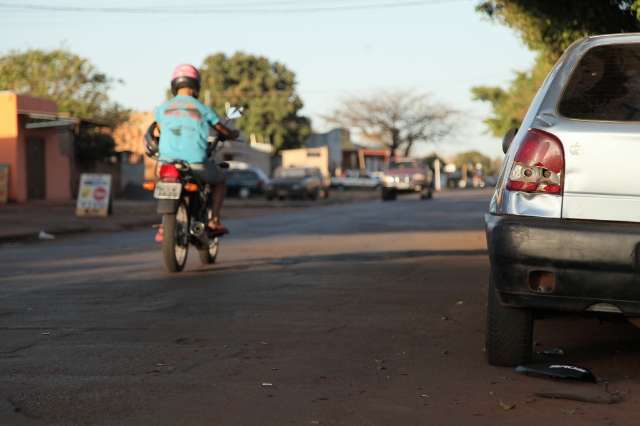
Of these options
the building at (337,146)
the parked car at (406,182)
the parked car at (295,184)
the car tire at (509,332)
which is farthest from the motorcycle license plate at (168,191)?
the building at (337,146)

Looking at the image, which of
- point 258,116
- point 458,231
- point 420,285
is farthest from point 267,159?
point 420,285

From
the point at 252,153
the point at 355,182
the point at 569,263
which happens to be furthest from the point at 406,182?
the point at 569,263

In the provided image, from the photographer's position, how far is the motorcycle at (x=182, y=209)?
930 cm

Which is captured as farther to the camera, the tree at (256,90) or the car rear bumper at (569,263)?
the tree at (256,90)

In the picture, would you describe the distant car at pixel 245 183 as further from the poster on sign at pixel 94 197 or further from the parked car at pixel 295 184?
the poster on sign at pixel 94 197

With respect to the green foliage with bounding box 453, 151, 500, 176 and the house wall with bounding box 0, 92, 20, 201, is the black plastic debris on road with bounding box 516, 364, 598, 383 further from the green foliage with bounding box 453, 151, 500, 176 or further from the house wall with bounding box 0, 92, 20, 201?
the green foliage with bounding box 453, 151, 500, 176

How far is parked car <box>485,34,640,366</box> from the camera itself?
14.6 ft

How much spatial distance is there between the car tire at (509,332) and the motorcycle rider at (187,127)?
518 centimetres

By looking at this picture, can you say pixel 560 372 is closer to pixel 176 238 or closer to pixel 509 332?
pixel 509 332

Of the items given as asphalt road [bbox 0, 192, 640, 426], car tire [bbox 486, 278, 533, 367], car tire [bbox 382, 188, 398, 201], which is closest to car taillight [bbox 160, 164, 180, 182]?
asphalt road [bbox 0, 192, 640, 426]

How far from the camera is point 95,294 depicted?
7.94 metres

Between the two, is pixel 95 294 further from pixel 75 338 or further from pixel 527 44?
pixel 527 44

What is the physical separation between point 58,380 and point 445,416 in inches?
68.9

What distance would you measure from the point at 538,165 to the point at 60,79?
52372 millimetres
